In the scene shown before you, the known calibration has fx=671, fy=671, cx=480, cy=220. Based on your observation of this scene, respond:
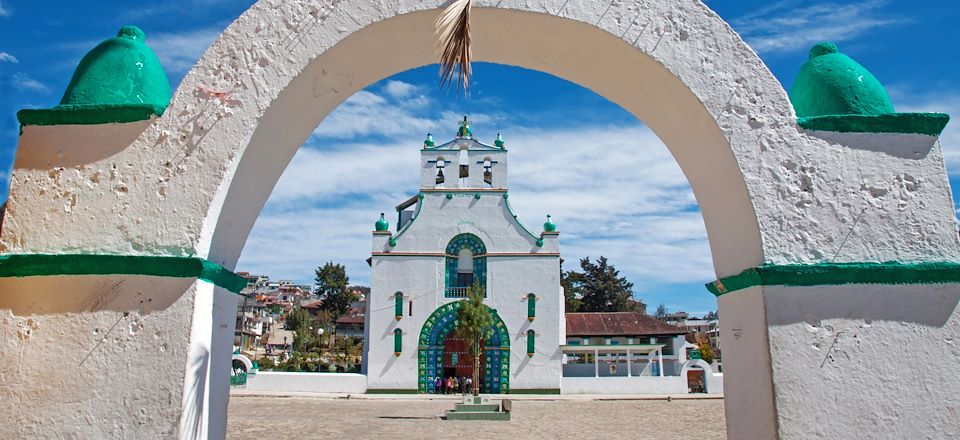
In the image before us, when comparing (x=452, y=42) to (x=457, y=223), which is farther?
(x=457, y=223)

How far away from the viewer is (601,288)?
42375mm

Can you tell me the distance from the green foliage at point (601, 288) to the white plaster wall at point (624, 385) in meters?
20.5

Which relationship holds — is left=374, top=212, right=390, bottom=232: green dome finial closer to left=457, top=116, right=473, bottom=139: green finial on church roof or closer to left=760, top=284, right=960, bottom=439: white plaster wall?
left=457, top=116, right=473, bottom=139: green finial on church roof

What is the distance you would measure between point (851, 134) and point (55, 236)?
377 centimetres

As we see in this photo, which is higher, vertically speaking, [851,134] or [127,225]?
[851,134]

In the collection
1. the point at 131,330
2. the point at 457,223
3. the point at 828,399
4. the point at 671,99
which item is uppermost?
the point at 457,223

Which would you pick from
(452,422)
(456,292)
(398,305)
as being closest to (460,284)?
(456,292)

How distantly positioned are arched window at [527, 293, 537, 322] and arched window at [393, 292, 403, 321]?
4.07m

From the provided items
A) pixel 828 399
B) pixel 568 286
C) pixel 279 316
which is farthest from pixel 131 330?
pixel 279 316

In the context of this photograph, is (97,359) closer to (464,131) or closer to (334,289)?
(464,131)

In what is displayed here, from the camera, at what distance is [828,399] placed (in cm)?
293

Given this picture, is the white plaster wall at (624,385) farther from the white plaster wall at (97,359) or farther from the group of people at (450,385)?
the white plaster wall at (97,359)

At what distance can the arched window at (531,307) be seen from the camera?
2142 cm

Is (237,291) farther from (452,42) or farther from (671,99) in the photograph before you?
(671,99)
